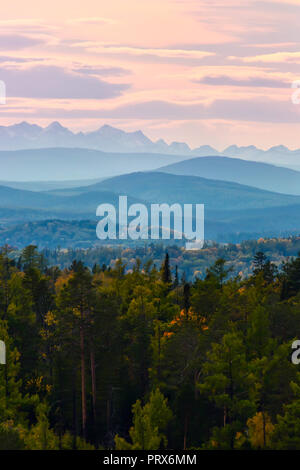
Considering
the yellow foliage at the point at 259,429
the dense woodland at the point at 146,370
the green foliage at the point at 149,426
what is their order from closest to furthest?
the green foliage at the point at 149,426
the dense woodland at the point at 146,370
the yellow foliage at the point at 259,429

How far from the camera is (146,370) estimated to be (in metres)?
98.1

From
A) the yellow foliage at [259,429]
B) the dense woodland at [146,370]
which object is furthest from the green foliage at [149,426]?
the yellow foliage at [259,429]

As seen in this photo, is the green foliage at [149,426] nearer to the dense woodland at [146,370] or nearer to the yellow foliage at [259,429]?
the dense woodland at [146,370]

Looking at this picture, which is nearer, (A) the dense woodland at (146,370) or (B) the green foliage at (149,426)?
(B) the green foliage at (149,426)

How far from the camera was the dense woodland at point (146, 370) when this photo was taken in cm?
7794

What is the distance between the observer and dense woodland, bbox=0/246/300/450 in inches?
3068

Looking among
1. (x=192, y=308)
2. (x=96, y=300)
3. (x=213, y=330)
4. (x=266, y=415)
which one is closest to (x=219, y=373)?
(x=266, y=415)

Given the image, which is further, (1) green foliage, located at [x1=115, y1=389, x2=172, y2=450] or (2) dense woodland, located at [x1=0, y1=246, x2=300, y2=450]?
(2) dense woodland, located at [x1=0, y1=246, x2=300, y2=450]

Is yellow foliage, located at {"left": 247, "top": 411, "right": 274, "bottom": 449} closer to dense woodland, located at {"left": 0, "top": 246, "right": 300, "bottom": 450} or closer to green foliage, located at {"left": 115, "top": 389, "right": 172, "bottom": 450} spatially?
dense woodland, located at {"left": 0, "top": 246, "right": 300, "bottom": 450}

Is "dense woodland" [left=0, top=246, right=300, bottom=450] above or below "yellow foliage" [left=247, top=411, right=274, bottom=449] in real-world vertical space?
above

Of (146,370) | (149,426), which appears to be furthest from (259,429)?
(146,370)

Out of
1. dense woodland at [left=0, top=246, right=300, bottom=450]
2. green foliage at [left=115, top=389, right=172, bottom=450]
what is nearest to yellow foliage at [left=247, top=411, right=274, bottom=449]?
dense woodland at [left=0, top=246, right=300, bottom=450]
